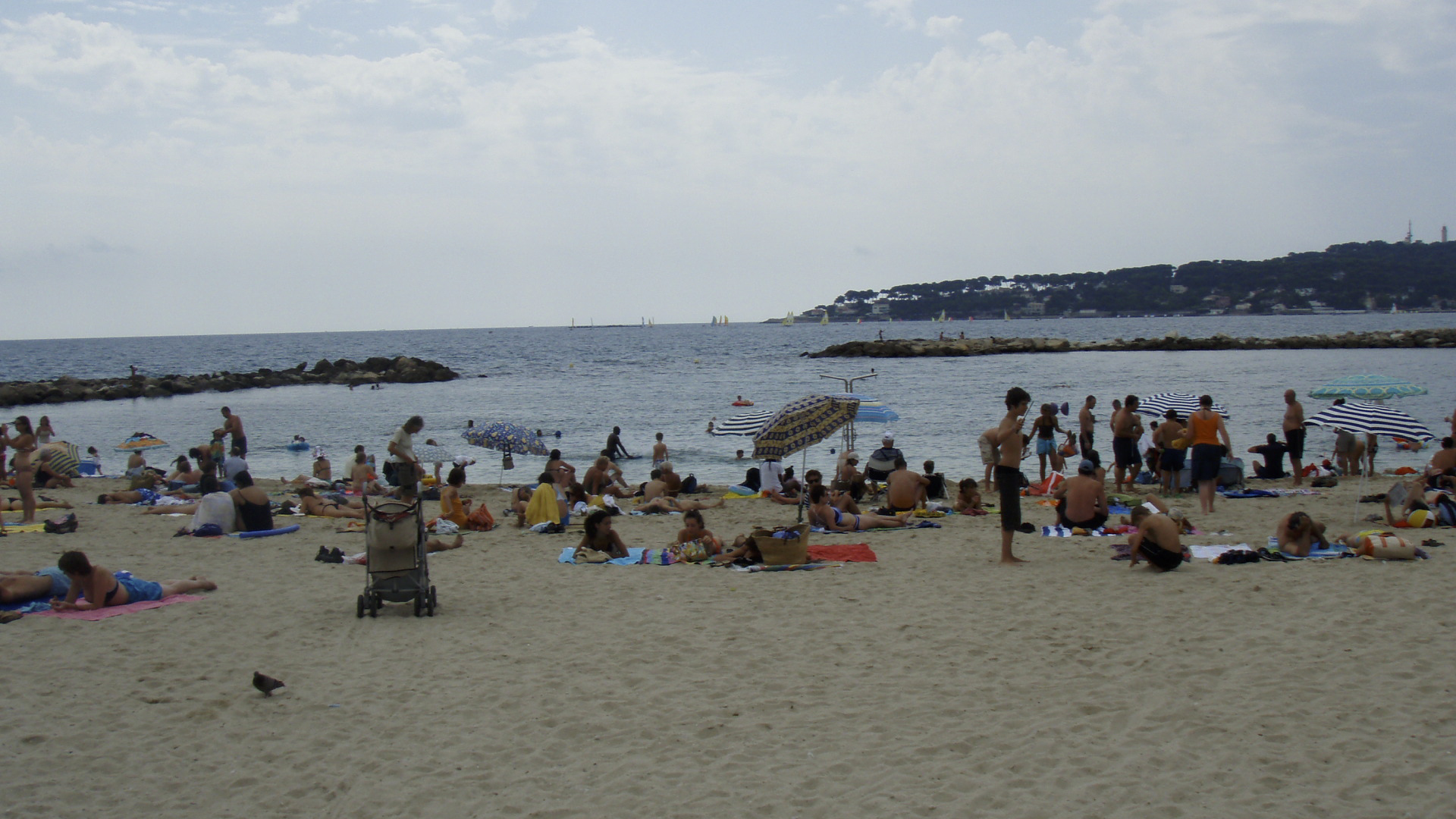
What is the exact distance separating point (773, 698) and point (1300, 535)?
567cm

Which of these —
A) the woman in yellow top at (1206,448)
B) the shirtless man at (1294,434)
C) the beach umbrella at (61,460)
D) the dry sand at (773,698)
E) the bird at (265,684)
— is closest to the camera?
the dry sand at (773,698)

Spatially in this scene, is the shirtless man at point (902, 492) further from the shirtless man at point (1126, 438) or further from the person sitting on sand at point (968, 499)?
the shirtless man at point (1126, 438)

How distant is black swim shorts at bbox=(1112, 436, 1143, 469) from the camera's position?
44.8 feet

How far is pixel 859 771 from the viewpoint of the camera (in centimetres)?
429

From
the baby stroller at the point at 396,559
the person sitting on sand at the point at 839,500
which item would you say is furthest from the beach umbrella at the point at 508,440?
the baby stroller at the point at 396,559

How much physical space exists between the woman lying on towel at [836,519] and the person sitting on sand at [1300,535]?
4.01 metres

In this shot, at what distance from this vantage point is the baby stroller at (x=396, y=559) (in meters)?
7.07

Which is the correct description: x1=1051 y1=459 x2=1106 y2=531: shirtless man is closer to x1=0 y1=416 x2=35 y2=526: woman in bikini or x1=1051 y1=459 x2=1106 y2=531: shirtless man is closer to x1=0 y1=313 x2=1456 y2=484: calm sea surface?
x1=0 y1=313 x2=1456 y2=484: calm sea surface

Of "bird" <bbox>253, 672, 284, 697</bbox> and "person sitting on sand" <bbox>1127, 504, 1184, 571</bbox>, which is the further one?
"person sitting on sand" <bbox>1127, 504, 1184, 571</bbox>

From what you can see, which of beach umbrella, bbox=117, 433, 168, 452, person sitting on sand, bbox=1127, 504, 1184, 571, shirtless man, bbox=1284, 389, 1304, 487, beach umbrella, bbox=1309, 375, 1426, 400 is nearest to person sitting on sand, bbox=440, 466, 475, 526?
person sitting on sand, bbox=1127, 504, 1184, 571

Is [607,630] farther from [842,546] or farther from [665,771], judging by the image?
[842,546]

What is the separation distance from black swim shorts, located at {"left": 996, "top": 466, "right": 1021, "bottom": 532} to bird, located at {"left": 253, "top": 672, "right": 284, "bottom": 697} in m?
5.91

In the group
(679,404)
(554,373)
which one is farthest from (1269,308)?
(679,404)

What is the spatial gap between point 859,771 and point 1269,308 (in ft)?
521
